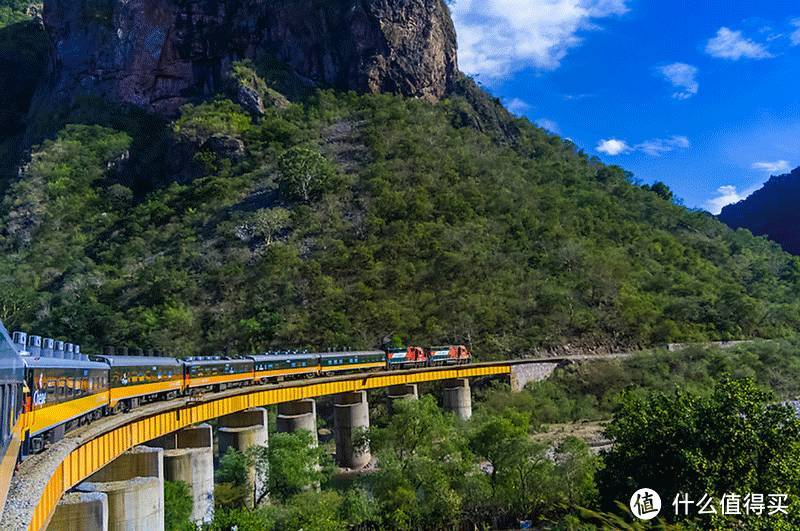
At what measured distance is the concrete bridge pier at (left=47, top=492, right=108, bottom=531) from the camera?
15023 millimetres

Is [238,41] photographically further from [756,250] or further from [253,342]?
[756,250]

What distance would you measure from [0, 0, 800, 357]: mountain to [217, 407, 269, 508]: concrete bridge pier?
26991mm

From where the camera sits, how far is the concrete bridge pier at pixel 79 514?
1502 cm

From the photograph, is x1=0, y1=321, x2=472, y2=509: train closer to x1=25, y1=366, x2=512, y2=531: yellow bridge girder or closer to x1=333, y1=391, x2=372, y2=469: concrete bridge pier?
x1=25, y1=366, x2=512, y2=531: yellow bridge girder

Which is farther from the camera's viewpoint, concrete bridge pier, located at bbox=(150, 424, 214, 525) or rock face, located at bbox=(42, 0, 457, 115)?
rock face, located at bbox=(42, 0, 457, 115)

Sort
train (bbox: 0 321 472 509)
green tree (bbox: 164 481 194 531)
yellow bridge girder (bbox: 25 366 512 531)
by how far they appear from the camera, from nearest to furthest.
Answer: train (bbox: 0 321 472 509)
yellow bridge girder (bbox: 25 366 512 531)
green tree (bbox: 164 481 194 531)

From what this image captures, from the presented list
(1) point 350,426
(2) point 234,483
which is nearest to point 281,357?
(1) point 350,426

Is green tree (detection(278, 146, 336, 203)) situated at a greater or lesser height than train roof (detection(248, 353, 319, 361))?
greater

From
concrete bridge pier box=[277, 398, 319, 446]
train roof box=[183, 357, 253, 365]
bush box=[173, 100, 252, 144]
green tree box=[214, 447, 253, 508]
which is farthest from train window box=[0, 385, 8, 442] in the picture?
bush box=[173, 100, 252, 144]

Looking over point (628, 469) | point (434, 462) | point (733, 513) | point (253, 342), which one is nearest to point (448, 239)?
point (253, 342)

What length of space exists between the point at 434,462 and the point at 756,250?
101m

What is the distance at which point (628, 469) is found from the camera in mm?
24203

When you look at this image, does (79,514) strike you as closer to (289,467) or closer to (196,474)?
(196,474)

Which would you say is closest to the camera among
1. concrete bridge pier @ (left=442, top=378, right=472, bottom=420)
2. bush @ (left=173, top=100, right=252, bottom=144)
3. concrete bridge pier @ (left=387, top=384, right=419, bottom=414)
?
concrete bridge pier @ (left=387, top=384, right=419, bottom=414)
